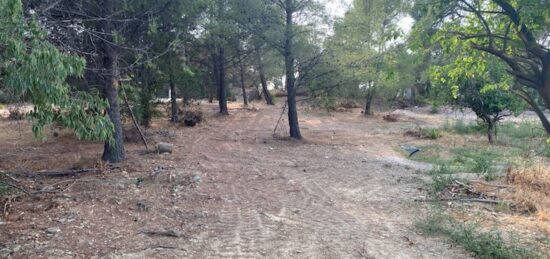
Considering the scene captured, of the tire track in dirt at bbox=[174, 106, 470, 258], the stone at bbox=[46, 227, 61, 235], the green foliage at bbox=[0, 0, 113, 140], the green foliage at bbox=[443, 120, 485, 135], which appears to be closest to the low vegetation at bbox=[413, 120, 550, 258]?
the tire track in dirt at bbox=[174, 106, 470, 258]

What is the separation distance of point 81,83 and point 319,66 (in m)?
7.21

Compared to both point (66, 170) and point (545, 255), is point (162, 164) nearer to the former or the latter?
point (66, 170)

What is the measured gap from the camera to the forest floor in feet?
15.6

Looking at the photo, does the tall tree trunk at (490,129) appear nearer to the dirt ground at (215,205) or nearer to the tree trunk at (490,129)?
the tree trunk at (490,129)

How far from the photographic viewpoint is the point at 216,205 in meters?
6.43

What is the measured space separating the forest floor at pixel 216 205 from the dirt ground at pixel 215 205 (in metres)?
0.02

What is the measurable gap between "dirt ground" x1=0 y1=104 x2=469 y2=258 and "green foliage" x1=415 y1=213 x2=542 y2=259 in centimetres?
17

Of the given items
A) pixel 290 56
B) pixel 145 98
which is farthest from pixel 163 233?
pixel 290 56

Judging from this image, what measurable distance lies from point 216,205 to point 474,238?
363 centimetres

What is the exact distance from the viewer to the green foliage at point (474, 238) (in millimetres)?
4418

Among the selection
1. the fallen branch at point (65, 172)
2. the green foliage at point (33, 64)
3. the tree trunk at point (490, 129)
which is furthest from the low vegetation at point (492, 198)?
the fallen branch at point (65, 172)

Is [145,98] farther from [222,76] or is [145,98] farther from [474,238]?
[474,238]

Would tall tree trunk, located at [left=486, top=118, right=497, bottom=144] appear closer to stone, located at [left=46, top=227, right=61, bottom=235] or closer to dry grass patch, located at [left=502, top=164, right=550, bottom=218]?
dry grass patch, located at [left=502, top=164, right=550, bottom=218]

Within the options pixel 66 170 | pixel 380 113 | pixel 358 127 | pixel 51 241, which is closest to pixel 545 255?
pixel 51 241
